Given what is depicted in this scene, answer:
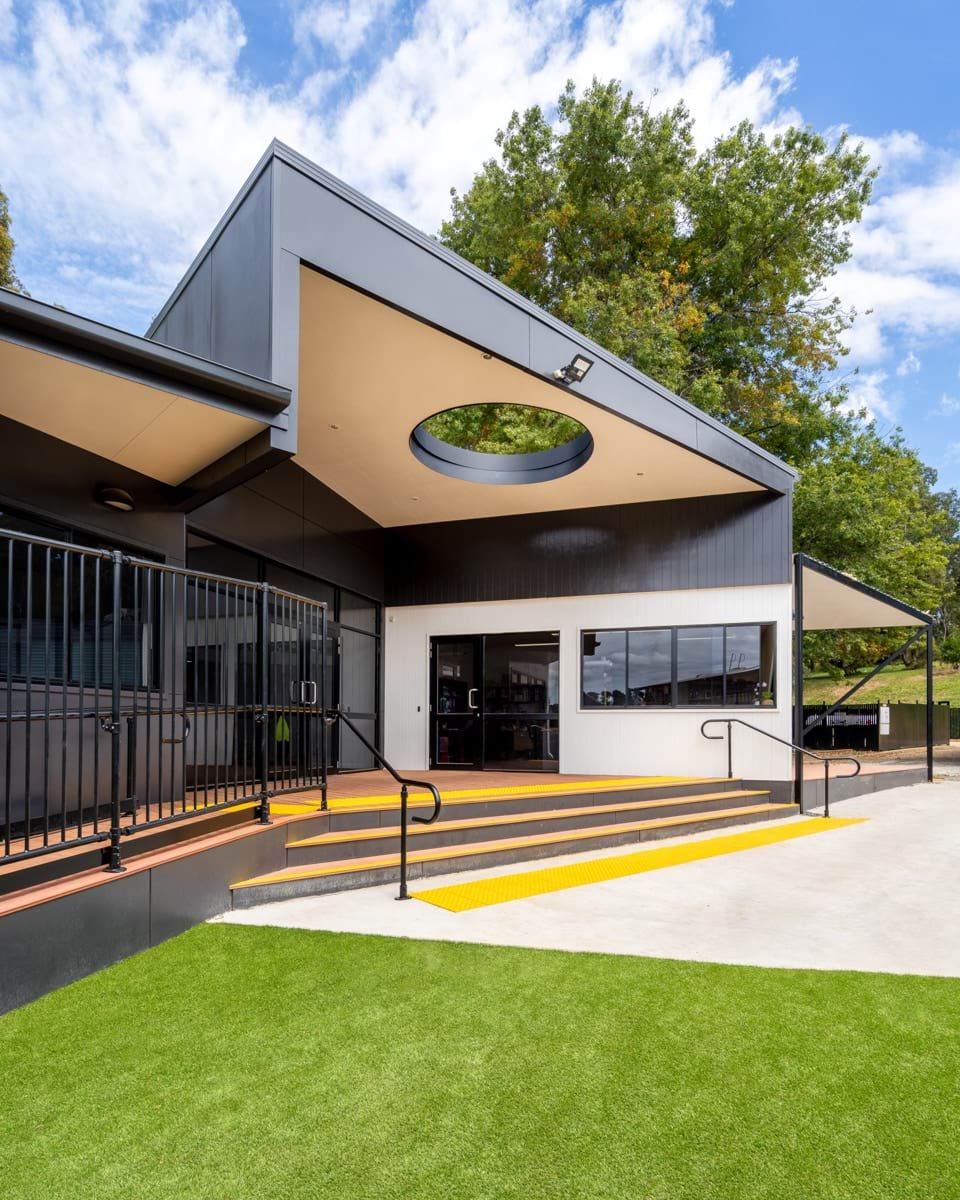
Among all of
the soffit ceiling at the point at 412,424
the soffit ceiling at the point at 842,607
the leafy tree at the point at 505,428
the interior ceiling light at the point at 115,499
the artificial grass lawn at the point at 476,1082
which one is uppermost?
the leafy tree at the point at 505,428

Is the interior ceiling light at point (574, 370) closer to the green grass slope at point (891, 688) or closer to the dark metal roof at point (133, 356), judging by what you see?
the dark metal roof at point (133, 356)

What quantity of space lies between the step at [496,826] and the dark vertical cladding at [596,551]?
2.80 m

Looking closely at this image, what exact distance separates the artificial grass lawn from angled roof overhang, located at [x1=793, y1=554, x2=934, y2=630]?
23.4ft

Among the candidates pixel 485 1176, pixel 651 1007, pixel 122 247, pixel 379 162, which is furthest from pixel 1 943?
pixel 122 247

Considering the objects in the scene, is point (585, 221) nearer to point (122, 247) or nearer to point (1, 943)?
point (1, 943)

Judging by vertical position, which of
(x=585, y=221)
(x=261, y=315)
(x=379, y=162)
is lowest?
(x=261, y=315)

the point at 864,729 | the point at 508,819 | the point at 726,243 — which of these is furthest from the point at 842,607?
the point at 726,243

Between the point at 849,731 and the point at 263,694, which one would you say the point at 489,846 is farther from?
the point at 849,731

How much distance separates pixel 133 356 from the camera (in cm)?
443

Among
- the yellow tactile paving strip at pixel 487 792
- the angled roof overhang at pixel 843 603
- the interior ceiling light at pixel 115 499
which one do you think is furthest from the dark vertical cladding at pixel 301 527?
the angled roof overhang at pixel 843 603

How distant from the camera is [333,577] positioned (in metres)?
9.59

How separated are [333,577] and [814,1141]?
26.6ft

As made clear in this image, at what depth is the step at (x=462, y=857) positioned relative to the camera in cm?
464

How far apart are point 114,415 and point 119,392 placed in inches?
13.9
